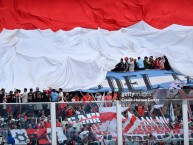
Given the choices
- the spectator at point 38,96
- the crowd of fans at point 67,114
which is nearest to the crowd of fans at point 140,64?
the spectator at point 38,96

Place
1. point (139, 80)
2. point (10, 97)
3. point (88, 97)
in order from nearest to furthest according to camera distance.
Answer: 1. point (10, 97)
2. point (88, 97)
3. point (139, 80)

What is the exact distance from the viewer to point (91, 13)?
128 ft

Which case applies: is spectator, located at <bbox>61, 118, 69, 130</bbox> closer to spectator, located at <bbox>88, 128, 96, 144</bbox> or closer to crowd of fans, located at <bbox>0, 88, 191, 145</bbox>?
crowd of fans, located at <bbox>0, 88, 191, 145</bbox>

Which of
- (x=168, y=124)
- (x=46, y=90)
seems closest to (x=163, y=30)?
(x=46, y=90)

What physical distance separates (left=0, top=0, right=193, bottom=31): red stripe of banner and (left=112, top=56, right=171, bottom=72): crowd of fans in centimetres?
356

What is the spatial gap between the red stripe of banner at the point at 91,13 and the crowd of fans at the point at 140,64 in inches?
140

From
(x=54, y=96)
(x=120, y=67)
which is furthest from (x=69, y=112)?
(x=120, y=67)

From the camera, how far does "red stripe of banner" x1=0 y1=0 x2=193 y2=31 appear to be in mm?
38125

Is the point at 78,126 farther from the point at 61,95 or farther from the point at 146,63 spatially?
the point at 146,63

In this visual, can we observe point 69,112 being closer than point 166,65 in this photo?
Yes

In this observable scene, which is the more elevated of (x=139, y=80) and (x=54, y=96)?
(x=139, y=80)

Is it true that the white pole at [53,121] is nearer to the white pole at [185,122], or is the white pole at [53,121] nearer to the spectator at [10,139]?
the spectator at [10,139]

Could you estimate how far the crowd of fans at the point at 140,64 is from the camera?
1371 inches

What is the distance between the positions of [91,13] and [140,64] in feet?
18.6
